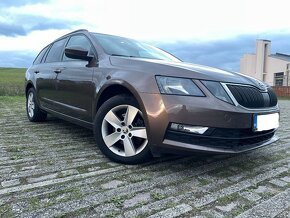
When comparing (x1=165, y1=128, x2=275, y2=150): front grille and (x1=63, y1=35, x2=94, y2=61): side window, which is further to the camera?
(x1=63, y1=35, x2=94, y2=61): side window

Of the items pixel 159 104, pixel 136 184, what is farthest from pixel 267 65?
pixel 136 184

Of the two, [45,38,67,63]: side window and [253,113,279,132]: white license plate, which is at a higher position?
[45,38,67,63]: side window

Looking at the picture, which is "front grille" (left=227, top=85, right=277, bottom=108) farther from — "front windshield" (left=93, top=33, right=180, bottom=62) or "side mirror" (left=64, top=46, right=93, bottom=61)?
"side mirror" (left=64, top=46, right=93, bottom=61)

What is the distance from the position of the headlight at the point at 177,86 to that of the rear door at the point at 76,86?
97 cm

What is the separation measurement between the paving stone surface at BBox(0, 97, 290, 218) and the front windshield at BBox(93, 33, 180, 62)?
1.19m

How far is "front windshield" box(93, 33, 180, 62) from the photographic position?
3461mm

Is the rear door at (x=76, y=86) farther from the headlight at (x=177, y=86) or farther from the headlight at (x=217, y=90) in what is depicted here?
the headlight at (x=217, y=90)

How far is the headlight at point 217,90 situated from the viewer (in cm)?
252

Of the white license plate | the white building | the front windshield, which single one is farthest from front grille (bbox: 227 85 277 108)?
the white building

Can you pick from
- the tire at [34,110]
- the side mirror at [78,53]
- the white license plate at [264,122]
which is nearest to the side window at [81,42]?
the side mirror at [78,53]

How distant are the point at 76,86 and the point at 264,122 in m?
2.13

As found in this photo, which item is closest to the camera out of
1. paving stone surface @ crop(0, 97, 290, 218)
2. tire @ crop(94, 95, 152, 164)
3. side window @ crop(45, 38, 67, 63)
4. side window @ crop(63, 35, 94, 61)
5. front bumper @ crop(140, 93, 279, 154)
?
paving stone surface @ crop(0, 97, 290, 218)

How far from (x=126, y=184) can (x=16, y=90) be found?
11315 mm

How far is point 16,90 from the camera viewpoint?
1238 cm
